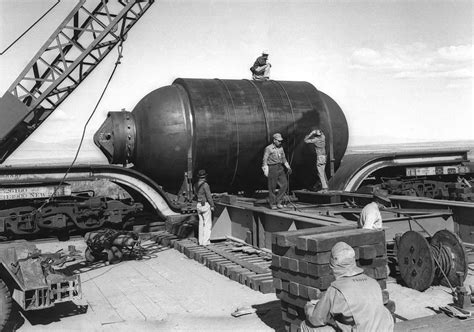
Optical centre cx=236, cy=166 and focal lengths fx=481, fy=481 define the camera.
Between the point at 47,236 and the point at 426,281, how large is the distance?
950cm

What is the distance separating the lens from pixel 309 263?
194 inches

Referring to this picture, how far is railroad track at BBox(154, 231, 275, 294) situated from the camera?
7442 mm

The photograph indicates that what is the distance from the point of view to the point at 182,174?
11672 millimetres

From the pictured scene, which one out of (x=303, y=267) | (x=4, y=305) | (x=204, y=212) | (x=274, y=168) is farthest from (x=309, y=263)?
(x=204, y=212)

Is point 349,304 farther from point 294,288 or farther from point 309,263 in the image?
point 294,288

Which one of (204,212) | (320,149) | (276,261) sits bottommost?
(276,261)

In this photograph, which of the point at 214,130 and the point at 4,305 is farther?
the point at 214,130

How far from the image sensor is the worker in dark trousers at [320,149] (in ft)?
39.4

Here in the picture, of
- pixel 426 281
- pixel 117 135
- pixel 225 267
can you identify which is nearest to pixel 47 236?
pixel 117 135

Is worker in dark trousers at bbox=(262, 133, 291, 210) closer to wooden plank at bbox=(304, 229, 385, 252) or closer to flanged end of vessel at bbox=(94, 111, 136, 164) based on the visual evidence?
flanged end of vessel at bbox=(94, 111, 136, 164)

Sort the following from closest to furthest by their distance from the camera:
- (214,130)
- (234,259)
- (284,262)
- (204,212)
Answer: (284,262), (234,259), (204,212), (214,130)

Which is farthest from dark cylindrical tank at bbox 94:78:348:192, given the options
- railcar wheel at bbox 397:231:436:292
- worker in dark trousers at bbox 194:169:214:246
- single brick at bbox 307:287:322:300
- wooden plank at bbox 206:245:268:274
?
single brick at bbox 307:287:322:300

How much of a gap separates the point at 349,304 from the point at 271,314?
3.05m

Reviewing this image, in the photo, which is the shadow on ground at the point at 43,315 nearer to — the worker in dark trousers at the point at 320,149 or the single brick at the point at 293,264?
the single brick at the point at 293,264
